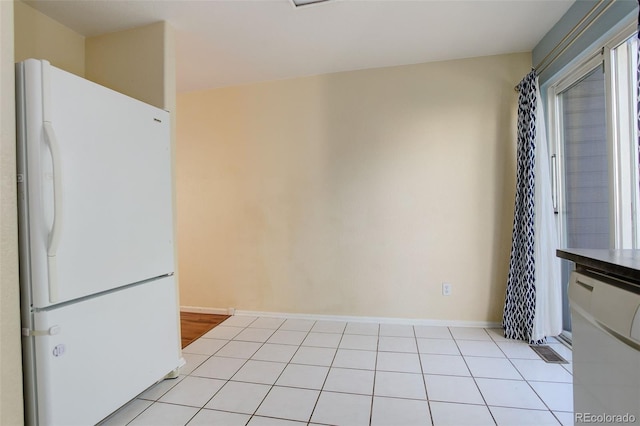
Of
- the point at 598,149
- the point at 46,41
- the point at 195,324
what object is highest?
the point at 46,41

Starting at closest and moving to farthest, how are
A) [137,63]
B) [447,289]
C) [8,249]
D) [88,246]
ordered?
[8,249] → [88,246] → [137,63] → [447,289]

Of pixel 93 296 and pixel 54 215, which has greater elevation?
pixel 54 215

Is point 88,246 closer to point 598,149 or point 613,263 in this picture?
point 613,263

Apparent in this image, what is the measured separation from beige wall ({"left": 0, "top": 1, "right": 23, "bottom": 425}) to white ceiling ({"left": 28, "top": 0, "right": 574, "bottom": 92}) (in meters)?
1.01

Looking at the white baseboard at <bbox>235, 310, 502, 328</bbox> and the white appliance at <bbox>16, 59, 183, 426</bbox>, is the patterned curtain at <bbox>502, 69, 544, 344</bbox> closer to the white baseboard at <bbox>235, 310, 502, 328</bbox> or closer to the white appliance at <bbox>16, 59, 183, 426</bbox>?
the white baseboard at <bbox>235, 310, 502, 328</bbox>

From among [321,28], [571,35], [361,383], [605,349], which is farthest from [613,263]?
[321,28]

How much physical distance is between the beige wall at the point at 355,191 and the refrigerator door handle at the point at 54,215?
2018 mm

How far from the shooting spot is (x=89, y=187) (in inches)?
58.3

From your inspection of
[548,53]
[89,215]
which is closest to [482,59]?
[548,53]

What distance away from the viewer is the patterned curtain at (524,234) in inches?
94.8

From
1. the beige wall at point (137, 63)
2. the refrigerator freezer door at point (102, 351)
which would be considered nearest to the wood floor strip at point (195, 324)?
the refrigerator freezer door at point (102, 351)

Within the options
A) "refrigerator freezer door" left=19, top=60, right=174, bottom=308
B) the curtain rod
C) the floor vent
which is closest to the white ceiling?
the curtain rod

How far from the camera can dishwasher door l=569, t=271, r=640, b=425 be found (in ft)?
2.63

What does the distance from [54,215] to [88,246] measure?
0.71ft
